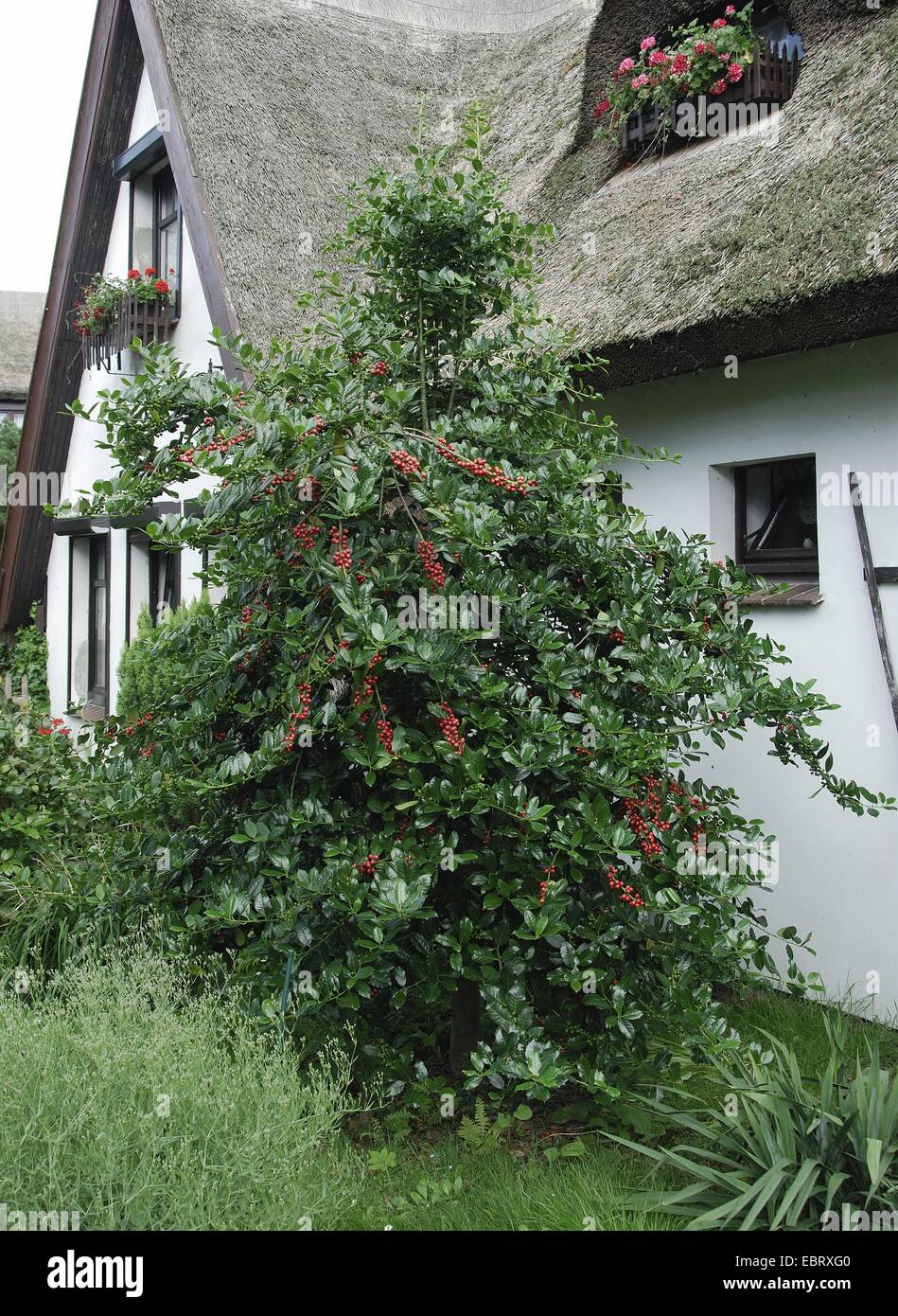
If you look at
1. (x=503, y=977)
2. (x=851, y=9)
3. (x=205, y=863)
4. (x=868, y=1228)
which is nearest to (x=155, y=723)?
(x=205, y=863)

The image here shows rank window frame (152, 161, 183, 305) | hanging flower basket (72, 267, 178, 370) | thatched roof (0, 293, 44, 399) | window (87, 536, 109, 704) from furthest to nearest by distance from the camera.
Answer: thatched roof (0, 293, 44, 399)
window (87, 536, 109, 704)
window frame (152, 161, 183, 305)
hanging flower basket (72, 267, 178, 370)

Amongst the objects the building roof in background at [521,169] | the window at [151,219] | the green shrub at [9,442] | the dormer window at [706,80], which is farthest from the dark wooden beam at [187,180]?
the green shrub at [9,442]

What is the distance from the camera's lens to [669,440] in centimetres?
518

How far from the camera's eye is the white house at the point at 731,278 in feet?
13.8

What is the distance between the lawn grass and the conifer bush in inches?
8.4

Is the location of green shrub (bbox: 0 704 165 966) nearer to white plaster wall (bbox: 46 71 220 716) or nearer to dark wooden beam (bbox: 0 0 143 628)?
white plaster wall (bbox: 46 71 220 716)

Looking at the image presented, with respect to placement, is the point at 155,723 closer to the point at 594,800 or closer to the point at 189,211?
the point at 594,800

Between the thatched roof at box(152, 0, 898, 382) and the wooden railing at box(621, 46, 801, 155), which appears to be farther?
the wooden railing at box(621, 46, 801, 155)

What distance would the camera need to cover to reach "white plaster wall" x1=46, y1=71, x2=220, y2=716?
8055 millimetres

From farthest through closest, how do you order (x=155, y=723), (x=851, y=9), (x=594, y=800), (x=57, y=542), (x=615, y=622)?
(x=57, y=542) → (x=851, y=9) → (x=155, y=723) → (x=615, y=622) → (x=594, y=800)

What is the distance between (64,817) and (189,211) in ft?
14.2

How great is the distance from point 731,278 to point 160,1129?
3694 mm

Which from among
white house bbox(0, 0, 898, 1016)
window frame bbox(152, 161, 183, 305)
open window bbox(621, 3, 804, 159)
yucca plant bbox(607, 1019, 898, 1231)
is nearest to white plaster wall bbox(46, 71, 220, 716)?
white house bbox(0, 0, 898, 1016)

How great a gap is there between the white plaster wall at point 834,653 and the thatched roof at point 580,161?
0.28m
